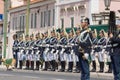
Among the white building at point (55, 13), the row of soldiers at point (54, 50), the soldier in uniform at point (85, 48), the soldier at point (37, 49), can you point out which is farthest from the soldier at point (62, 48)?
the white building at point (55, 13)

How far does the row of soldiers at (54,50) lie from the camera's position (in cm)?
2686

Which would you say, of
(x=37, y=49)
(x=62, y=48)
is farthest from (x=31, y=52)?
(x=62, y=48)

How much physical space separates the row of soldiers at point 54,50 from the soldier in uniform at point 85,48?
9794 millimetres

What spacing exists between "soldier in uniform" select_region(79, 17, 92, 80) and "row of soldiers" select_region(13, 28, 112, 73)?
9.79 metres

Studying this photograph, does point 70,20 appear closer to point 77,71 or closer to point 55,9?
point 55,9

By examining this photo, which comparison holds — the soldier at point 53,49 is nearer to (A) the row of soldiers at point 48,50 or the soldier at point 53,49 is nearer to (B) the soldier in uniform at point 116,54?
(A) the row of soldiers at point 48,50

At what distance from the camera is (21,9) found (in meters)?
70.5

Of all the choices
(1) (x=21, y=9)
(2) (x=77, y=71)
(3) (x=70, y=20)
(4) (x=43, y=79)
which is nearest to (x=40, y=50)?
(2) (x=77, y=71)

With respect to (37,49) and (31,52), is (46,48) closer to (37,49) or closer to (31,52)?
Answer: (37,49)

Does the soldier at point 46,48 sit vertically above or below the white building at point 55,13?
below

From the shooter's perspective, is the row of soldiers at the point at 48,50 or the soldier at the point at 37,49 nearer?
the row of soldiers at the point at 48,50

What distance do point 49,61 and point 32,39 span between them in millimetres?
2260

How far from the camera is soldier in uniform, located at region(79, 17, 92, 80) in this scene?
15367mm

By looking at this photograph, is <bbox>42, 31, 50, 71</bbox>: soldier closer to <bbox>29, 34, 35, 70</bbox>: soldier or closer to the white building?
<bbox>29, 34, 35, 70</bbox>: soldier
